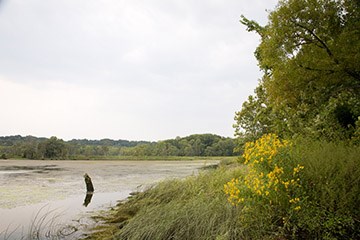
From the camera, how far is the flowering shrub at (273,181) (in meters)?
5.04

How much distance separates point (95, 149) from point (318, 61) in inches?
3506

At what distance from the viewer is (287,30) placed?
786 centimetres

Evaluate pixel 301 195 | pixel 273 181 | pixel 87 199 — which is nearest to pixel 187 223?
pixel 273 181

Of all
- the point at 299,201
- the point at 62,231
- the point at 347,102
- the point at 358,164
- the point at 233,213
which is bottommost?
the point at 62,231

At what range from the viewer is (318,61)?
777 centimetres

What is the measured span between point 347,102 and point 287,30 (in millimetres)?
2546

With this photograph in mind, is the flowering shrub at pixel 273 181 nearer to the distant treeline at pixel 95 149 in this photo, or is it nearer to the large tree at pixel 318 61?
the large tree at pixel 318 61

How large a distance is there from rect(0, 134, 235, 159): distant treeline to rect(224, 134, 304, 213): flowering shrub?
198 feet

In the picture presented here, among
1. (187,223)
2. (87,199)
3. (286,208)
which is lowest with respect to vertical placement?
(87,199)

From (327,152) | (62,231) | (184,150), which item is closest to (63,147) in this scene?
(184,150)

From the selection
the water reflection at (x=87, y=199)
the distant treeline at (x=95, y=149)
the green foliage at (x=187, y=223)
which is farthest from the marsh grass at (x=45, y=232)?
the distant treeline at (x=95, y=149)

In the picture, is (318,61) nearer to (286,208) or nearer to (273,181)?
(273,181)

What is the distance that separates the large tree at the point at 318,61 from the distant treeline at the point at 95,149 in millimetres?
57278

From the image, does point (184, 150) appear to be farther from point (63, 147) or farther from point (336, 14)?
point (336, 14)
